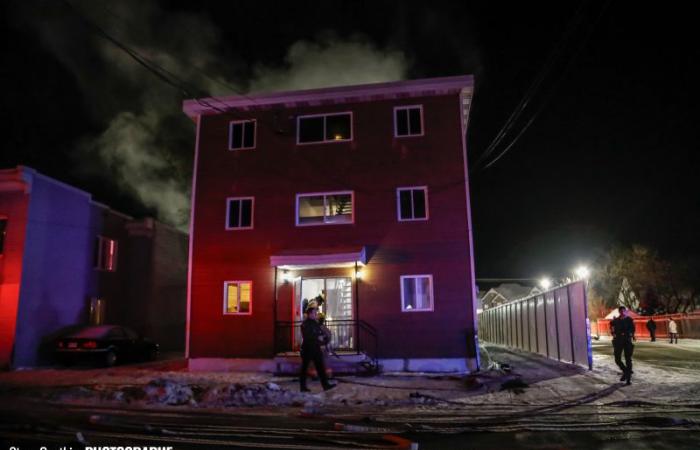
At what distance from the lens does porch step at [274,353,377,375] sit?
575 inches

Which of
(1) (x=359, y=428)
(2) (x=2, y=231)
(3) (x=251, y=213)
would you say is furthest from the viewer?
(2) (x=2, y=231)

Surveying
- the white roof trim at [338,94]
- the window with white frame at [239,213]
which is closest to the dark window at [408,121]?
the white roof trim at [338,94]

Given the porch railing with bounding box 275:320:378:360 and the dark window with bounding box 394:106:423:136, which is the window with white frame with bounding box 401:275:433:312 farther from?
the dark window with bounding box 394:106:423:136

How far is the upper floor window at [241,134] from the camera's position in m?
17.8

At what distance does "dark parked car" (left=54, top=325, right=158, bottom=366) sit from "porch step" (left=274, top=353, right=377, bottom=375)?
20.1 ft

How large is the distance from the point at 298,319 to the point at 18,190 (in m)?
9.97

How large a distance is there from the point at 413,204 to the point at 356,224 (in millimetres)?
1850

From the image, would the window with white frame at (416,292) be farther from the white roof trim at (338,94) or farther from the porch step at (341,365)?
the white roof trim at (338,94)

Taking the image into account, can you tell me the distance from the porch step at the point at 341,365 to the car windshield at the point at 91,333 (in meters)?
6.53

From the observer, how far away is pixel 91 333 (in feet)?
57.2

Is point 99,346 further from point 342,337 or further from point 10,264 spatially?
point 342,337

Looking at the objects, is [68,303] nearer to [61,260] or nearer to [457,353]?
[61,260]


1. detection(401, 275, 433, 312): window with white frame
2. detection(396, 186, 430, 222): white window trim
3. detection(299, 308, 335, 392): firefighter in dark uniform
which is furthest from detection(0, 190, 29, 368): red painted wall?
detection(401, 275, 433, 312): window with white frame

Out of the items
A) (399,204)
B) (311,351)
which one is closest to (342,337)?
(399,204)
